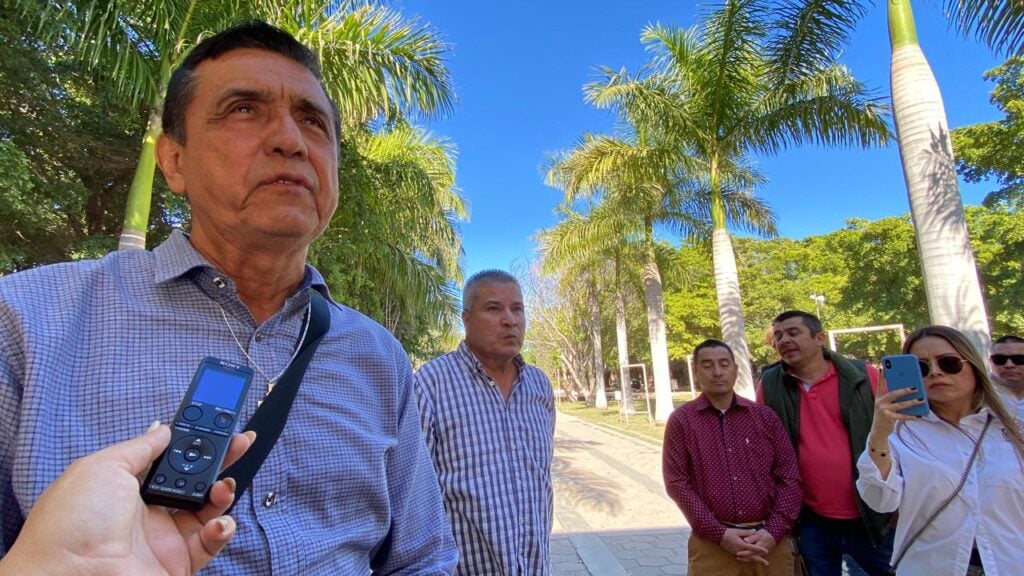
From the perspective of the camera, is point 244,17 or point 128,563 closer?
point 128,563

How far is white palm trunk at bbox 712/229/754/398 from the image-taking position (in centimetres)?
1077

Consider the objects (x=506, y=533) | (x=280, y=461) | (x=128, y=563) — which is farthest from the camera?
(x=506, y=533)

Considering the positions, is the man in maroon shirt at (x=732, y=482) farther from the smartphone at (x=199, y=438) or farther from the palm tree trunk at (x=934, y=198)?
the smartphone at (x=199, y=438)

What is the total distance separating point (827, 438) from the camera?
3.54m

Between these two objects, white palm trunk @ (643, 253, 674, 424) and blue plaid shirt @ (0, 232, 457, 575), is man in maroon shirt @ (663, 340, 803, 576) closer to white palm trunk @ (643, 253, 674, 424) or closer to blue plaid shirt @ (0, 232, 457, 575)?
blue plaid shirt @ (0, 232, 457, 575)

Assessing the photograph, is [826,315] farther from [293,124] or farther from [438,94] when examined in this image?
[293,124]

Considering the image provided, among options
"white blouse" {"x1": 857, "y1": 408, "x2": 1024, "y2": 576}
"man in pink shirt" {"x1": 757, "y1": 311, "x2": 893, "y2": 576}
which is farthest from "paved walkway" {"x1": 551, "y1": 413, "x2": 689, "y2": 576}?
"white blouse" {"x1": 857, "y1": 408, "x2": 1024, "y2": 576}

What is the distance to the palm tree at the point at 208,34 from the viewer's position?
4.88 m

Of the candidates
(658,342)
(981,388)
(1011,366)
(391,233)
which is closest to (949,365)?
(981,388)

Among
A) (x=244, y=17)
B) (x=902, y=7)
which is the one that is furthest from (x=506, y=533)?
(x=902, y=7)

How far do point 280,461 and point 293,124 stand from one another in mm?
790

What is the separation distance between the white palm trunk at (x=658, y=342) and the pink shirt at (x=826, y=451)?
1304 centimetres

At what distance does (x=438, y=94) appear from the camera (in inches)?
296

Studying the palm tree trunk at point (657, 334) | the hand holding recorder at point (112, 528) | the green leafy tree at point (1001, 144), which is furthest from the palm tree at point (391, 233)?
the green leafy tree at point (1001, 144)
